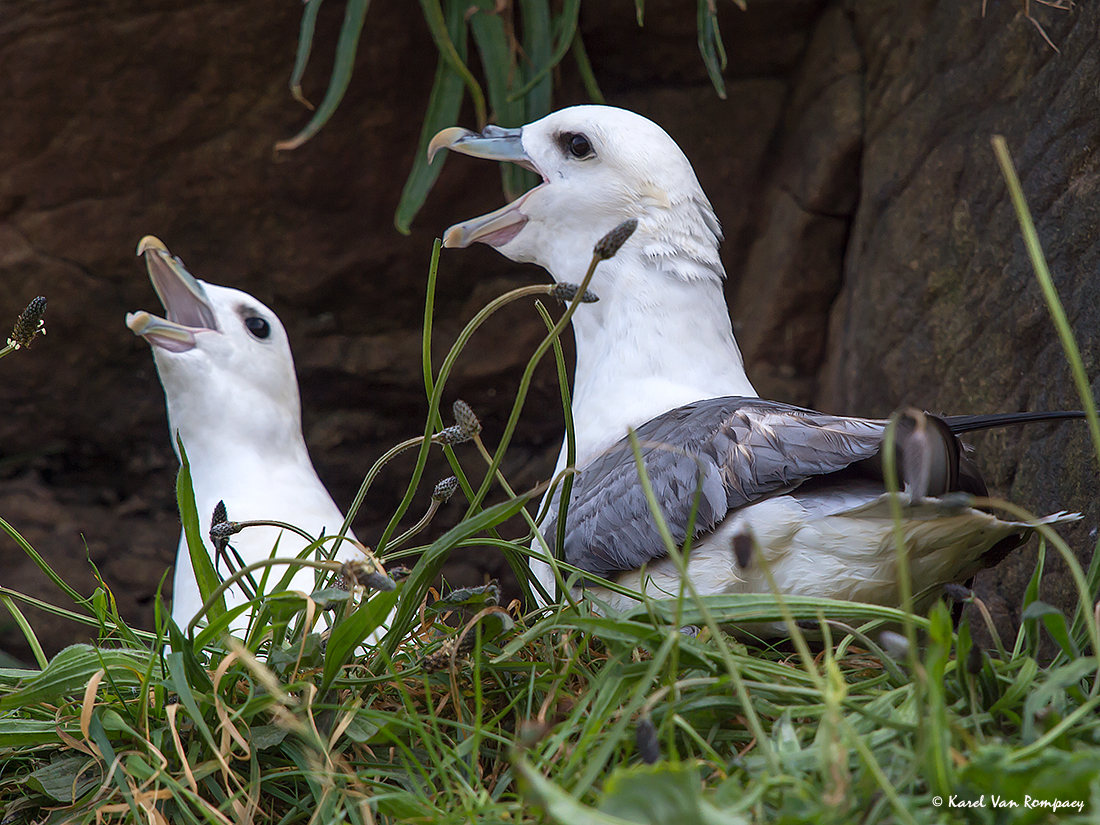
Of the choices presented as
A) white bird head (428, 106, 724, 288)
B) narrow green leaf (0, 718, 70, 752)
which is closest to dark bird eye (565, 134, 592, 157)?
white bird head (428, 106, 724, 288)

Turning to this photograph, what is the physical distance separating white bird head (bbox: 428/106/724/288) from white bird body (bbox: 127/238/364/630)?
2.74ft

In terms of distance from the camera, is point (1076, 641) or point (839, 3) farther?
point (839, 3)

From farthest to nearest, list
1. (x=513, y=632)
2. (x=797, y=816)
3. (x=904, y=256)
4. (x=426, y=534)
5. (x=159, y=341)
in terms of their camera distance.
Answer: (x=426, y=534) → (x=904, y=256) → (x=159, y=341) → (x=513, y=632) → (x=797, y=816)

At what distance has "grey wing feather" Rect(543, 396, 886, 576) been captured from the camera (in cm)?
140

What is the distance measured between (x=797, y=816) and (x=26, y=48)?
2.93 metres

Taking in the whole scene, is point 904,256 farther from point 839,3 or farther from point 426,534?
point 426,534

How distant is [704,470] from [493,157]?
0.98m

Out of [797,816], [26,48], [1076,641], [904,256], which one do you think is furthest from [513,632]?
[26,48]

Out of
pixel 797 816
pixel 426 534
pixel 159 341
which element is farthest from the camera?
pixel 426 534

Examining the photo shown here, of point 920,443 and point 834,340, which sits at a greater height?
point 920,443

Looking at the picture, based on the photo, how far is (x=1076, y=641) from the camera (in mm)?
1243

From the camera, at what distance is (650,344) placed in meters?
2.03

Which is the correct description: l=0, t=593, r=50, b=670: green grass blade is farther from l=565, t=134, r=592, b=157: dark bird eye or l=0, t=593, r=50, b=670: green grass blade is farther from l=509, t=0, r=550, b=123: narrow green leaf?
l=509, t=0, r=550, b=123: narrow green leaf

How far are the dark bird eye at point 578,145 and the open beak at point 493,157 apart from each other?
3.3 inches
